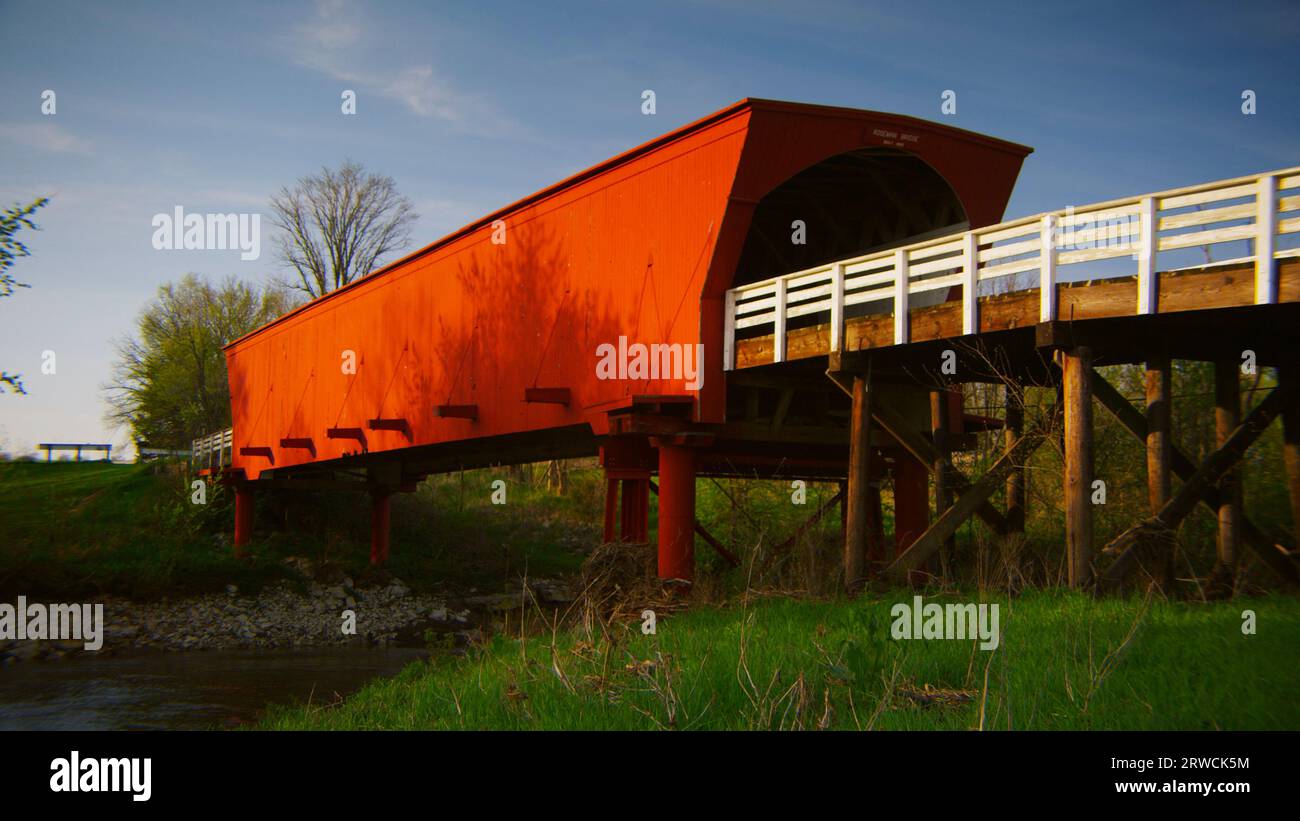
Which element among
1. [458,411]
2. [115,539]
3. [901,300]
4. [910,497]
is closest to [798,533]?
[910,497]

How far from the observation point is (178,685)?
52.5 feet

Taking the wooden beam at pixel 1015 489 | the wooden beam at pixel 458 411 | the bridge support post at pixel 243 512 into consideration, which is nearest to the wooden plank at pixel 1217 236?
the wooden beam at pixel 1015 489

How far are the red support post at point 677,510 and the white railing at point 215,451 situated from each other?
65.3 feet

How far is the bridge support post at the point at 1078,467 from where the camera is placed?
385 inches

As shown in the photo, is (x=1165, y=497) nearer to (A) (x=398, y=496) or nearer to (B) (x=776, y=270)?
(B) (x=776, y=270)

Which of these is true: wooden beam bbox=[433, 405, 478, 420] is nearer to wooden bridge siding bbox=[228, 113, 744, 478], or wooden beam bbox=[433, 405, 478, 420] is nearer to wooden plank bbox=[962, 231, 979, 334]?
wooden bridge siding bbox=[228, 113, 744, 478]

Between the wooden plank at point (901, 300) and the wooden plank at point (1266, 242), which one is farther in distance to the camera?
the wooden plank at point (901, 300)

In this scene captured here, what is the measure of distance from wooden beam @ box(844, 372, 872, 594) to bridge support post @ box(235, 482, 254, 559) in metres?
21.9

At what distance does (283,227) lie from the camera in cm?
4344

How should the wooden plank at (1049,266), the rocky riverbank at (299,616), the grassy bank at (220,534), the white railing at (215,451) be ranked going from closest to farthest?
the wooden plank at (1049,266)
the rocky riverbank at (299,616)
the grassy bank at (220,534)
the white railing at (215,451)

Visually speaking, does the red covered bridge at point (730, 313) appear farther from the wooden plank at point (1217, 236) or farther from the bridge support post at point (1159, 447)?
the bridge support post at point (1159, 447)

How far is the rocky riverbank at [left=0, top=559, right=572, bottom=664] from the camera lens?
20.7m
